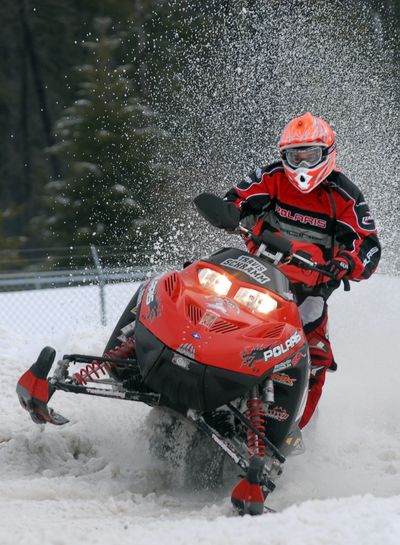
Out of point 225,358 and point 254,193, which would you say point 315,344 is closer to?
point 254,193

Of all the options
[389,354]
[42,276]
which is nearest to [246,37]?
[42,276]

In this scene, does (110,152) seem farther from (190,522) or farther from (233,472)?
(190,522)

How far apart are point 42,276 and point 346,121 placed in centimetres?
593

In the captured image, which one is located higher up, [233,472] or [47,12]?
[47,12]

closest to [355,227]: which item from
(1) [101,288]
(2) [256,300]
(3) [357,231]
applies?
(3) [357,231]

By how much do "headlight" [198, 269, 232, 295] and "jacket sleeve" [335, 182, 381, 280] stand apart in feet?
3.12

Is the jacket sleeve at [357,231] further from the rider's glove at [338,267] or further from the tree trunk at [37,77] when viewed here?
the tree trunk at [37,77]

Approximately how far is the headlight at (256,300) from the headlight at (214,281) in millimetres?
78

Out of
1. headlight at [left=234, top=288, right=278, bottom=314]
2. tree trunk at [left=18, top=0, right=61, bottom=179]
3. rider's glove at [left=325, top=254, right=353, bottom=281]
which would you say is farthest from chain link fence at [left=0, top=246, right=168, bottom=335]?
tree trunk at [left=18, top=0, right=61, bottom=179]

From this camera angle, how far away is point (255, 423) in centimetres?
475

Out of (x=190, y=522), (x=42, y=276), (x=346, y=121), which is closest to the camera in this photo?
(x=190, y=522)

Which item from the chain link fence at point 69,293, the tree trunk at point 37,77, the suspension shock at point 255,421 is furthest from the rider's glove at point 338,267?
the tree trunk at point 37,77

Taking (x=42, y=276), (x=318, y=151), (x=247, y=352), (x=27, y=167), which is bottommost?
(x=27, y=167)

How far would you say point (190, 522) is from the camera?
3771 millimetres
